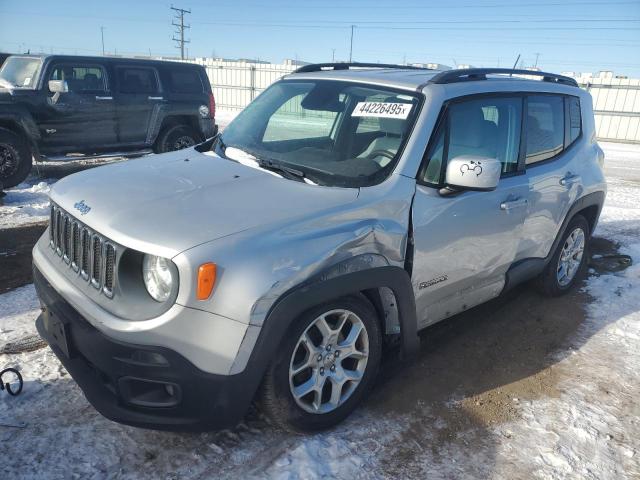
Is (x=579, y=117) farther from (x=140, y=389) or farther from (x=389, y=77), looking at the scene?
(x=140, y=389)

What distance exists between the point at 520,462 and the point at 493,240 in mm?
1413

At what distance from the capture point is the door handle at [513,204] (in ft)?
11.3

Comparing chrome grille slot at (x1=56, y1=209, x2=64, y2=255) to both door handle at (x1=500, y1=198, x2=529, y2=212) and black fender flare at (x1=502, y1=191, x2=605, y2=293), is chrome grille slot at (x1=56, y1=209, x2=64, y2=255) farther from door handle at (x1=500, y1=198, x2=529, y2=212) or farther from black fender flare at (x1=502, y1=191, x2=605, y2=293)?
black fender flare at (x1=502, y1=191, x2=605, y2=293)

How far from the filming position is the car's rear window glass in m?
9.88

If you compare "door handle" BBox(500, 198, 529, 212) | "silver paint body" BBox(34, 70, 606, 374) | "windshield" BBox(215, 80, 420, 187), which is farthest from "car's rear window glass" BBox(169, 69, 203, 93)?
"door handle" BBox(500, 198, 529, 212)

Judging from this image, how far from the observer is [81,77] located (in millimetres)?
8852

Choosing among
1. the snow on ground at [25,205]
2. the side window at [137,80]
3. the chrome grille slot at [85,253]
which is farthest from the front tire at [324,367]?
the side window at [137,80]

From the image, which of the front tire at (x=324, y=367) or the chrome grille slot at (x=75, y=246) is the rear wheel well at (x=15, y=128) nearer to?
the chrome grille slot at (x=75, y=246)

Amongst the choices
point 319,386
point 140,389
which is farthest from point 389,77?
point 140,389

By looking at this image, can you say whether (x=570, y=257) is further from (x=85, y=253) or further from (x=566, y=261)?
(x=85, y=253)

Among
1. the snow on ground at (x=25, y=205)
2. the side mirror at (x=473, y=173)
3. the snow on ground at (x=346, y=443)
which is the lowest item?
the snow on ground at (x=25, y=205)

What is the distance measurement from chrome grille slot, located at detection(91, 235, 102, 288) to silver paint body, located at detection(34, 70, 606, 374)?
3.0 inches

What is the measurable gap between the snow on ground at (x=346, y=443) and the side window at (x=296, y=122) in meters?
1.88

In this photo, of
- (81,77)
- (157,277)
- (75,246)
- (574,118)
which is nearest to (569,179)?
(574,118)
